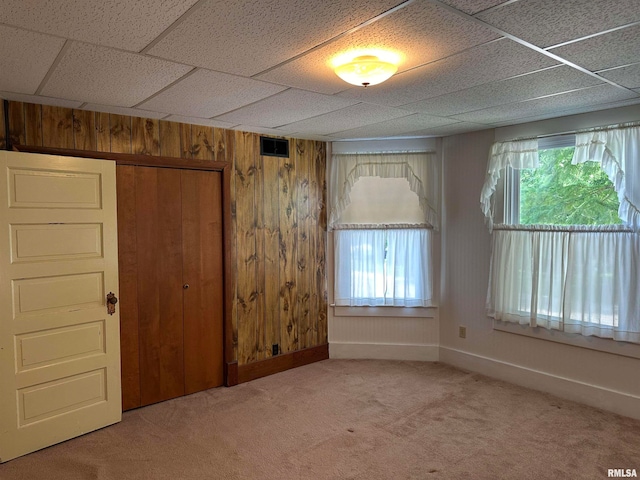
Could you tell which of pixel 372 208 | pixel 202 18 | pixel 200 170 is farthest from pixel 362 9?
pixel 372 208

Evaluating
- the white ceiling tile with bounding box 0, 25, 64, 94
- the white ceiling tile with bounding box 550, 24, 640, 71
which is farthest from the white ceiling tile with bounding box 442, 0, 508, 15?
the white ceiling tile with bounding box 0, 25, 64, 94

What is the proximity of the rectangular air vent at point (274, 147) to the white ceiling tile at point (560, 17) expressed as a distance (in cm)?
270

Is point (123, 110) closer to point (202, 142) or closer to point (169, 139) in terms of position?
point (169, 139)

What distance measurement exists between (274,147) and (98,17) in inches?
104

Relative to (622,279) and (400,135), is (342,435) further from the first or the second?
(400,135)

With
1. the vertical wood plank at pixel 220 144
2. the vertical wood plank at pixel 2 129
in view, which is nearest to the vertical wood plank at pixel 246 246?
the vertical wood plank at pixel 220 144

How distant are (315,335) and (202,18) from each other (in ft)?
11.6

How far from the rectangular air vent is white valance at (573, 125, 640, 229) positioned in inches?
103

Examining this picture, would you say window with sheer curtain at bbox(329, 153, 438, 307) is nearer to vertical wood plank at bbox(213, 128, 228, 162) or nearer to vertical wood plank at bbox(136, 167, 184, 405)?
vertical wood plank at bbox(213, 128, 228, 162)

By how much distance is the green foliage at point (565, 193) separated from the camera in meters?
3.47

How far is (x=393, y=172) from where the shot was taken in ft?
15.3

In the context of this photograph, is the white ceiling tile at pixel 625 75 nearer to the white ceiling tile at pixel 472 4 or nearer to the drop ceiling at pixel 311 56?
the drop ceiling at pixel 311 56

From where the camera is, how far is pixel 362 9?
5.64ft

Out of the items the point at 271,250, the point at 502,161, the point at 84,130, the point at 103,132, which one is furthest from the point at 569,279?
the point at 84,130
